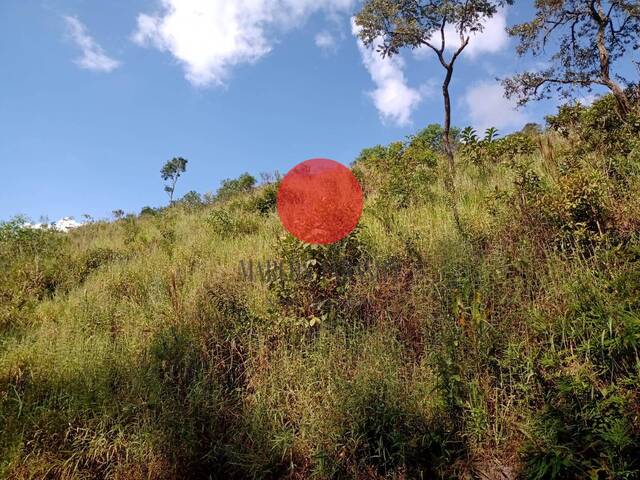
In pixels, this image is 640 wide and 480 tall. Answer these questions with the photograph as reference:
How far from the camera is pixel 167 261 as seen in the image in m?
6.60

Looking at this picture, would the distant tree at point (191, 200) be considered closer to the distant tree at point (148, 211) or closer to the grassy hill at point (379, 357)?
the distant tree at point (148, 211)

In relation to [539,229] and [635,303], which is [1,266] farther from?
[635,303]

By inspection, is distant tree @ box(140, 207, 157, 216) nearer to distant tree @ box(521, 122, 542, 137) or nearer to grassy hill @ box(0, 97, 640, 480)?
grassy hill @ box(0, 97, 640, 480)

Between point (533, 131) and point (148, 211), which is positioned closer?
point (533, 131)

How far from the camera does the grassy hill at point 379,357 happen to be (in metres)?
2.70

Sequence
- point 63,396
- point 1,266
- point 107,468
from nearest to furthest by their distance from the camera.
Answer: point 107,468, point 63,396, point 1,266

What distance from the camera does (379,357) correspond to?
3344 mm

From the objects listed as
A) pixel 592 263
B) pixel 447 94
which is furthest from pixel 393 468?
pixel 447 94

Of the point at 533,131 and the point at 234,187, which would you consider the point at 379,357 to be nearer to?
the point at 533,131

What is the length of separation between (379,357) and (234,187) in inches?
518

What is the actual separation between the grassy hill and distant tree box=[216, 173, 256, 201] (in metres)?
8.54

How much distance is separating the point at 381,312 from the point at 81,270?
20.7 feet

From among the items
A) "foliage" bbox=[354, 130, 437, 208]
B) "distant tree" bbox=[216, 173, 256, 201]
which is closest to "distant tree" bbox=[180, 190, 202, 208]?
"distant tree" bbox=[216, 173, 256, 201]

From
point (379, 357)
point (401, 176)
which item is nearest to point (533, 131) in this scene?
point (401, 176)
